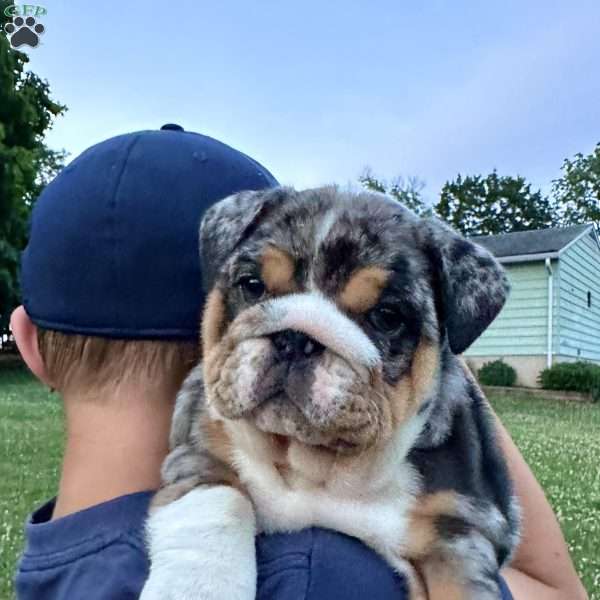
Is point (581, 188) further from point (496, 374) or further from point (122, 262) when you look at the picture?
point (122, 262)

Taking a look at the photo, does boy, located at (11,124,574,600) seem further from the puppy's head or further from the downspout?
the downspout

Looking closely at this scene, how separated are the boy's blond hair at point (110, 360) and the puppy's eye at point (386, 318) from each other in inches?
24.2

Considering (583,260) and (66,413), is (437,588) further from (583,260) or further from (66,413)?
(583,260)

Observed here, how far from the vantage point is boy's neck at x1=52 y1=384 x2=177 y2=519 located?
2.69 metres

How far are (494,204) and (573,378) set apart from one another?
49252 mm

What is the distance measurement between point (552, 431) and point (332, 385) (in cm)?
1611

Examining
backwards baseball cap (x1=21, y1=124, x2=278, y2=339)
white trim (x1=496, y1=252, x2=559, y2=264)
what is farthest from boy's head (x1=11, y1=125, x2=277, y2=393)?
white trim (x1=496, y1=252, x2=559, y2=264)

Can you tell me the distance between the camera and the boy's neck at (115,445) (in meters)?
2.69

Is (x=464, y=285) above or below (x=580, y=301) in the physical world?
below

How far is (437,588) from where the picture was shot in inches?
100

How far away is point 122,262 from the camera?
2.71 m

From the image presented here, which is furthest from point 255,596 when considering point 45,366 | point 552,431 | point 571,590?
point 552,431

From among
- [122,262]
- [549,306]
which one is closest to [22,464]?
[122,262]

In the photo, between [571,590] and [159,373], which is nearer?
[159,373]
